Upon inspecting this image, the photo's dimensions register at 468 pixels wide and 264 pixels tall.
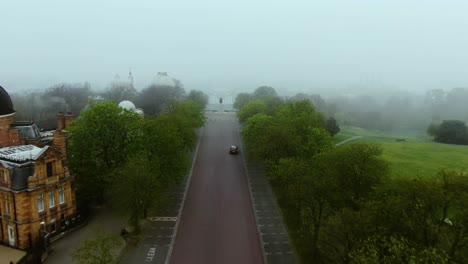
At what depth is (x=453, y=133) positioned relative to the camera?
79.9 meters

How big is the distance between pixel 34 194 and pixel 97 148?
9475 millimetres

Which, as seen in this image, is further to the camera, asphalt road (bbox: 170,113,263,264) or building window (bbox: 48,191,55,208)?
building window (bbox: 48,191,55,208)

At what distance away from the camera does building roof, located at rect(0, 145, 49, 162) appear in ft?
120

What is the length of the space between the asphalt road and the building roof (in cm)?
1619

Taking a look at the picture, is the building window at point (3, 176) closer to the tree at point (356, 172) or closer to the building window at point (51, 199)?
the building window at point (51, 199)

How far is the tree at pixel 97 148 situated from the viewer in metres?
43.4

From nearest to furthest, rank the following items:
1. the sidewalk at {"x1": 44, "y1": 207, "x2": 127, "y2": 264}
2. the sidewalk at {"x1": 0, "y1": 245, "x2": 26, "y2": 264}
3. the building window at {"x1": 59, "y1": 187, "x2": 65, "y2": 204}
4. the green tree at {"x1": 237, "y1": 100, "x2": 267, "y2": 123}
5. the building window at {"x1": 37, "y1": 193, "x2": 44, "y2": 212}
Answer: the sidewalk at {"x1": 0, "y1": 245, "x2": 26, "y2": 264} → the sidewalk at {"x1": 44, "y1": 207, "x2": 127, "y2": 264} → the building window at {"x1": 37, "y1": 193, "x2": 44, "y2": 212} → the building window at {"x1": 59, "y1": 187, "x2": 65, "y2": 204} → the green tree at {"x1": 237, "y1": 100, "x2": 267, "y2": 123}

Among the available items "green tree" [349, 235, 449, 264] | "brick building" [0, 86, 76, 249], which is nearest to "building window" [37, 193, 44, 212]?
"brick building" [0, 86, 76, 249]

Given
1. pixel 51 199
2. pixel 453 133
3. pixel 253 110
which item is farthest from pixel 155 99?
pixel 453 133

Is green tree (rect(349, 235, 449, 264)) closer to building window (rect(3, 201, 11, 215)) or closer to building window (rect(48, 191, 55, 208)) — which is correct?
building window (rect(48, 191, 55, 208))

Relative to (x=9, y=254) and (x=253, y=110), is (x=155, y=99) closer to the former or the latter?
(x=253, y=110)

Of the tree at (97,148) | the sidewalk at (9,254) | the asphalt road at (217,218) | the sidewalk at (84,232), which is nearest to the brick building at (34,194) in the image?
the sidewalk at (9,254)

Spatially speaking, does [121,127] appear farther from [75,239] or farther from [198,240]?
[198,240]

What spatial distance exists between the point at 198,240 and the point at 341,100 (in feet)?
390
